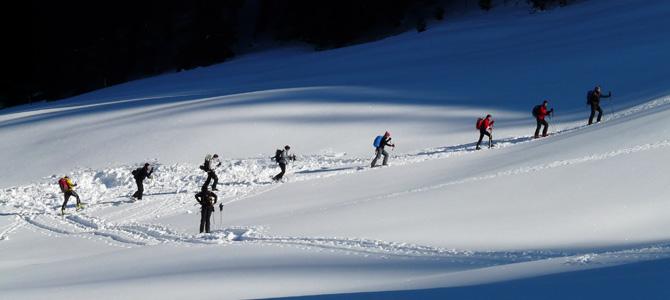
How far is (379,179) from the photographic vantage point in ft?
63.2

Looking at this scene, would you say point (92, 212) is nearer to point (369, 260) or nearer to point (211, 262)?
point (211, 262)

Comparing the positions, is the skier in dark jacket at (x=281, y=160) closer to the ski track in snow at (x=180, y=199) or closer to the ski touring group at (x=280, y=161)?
the ski touring group at (x=280, y=161)

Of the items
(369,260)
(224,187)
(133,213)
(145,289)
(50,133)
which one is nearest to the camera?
(145,289)

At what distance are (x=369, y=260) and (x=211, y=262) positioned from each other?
7.94 feet

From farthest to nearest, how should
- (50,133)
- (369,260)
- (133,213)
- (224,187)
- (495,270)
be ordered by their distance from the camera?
(50,133), (224,187), (133,213), (369,260), (495,270)

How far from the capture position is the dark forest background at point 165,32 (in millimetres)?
51781

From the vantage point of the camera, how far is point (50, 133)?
94.8 ft

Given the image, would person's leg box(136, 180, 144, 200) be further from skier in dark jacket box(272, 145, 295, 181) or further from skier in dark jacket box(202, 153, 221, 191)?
skier in dark jacket box(272, 145, 295, 181)

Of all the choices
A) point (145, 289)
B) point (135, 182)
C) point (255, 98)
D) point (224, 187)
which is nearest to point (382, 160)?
point (224, 187)

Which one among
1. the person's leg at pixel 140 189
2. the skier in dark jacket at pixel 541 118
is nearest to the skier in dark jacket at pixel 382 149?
the skier in dark jacket at pixel 541 118

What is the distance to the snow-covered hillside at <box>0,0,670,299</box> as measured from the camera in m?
9.83

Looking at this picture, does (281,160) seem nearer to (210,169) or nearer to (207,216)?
(210,169)

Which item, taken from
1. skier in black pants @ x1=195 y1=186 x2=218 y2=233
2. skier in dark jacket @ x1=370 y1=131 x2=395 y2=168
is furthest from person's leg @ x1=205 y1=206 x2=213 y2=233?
skier in dark jacket @ x1=370 y1=131 x2=395 y2=168

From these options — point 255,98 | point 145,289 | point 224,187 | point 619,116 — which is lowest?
point 145,289
